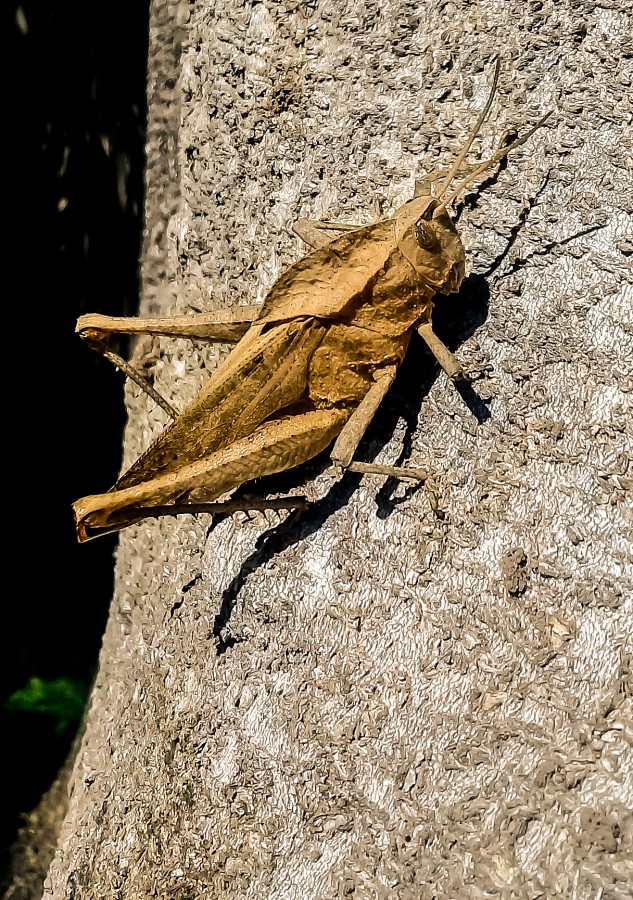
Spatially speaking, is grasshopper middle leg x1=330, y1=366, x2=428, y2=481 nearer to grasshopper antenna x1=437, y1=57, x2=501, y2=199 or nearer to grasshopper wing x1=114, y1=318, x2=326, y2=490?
grasshopper wing x1=114, y1=318, x2=326, y2=490

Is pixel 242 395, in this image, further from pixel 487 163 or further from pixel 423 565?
pixel 487 163

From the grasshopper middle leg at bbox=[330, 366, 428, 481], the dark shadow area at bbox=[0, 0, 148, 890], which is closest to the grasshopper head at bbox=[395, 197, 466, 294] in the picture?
the grasshopper middle leg at bbox=[330, 366, 428, 481]

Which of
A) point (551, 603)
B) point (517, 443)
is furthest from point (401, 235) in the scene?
point (551, 603)

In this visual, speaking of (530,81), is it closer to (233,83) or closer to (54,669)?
(233,83)

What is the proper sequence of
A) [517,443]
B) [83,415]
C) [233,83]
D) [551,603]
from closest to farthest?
[551,603]
[517,443]
[233,83]
[83,415]

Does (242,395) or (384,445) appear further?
(384,445)

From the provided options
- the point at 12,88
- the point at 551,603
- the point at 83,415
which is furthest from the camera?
the point at 83,415

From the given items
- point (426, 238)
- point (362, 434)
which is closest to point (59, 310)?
point (362, 434)
